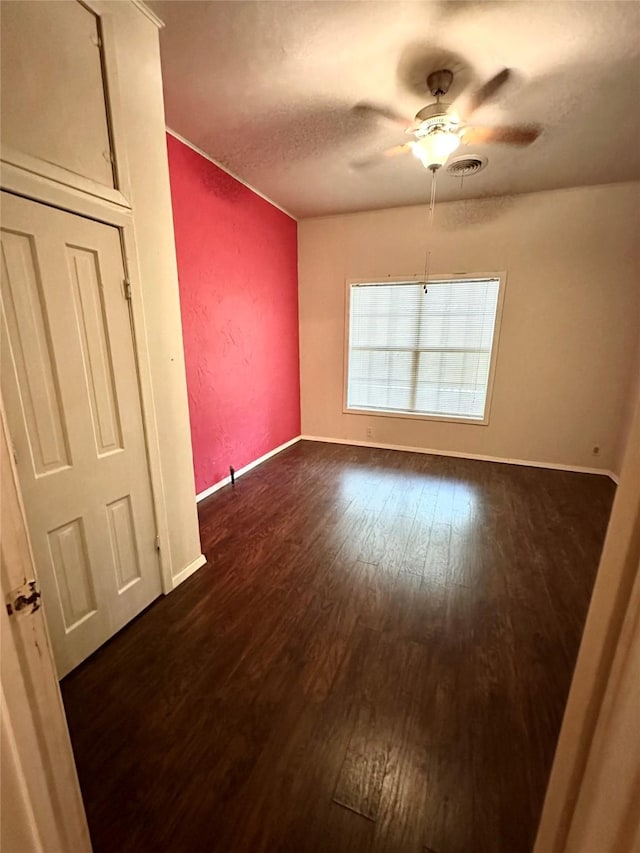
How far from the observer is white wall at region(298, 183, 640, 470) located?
3.41 metres

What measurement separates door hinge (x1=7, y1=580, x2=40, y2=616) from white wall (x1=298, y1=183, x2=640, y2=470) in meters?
4.13

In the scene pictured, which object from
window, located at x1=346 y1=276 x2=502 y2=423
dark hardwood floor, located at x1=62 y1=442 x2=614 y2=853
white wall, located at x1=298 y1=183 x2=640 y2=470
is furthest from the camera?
window, located at x1=346 y1=276 x2=502 y2=423

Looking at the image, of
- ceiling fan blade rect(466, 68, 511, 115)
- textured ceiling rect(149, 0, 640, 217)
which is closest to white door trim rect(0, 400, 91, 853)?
textured ceiling rect(149, 0, 640, 217)

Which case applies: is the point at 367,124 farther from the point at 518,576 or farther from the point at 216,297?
the point at 518,576

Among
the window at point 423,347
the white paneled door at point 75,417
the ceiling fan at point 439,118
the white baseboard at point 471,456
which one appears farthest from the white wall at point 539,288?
the white paneled door at point 75,417

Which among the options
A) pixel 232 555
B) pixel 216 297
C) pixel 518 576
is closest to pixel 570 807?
pixel 518 576

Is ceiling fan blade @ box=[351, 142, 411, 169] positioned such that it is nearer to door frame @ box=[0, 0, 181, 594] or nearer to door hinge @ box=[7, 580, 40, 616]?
door frame @ box=[0, 0, 181, 594]

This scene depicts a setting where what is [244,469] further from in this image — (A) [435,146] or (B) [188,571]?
(A) [435,146]

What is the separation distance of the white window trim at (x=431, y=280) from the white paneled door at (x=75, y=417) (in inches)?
125

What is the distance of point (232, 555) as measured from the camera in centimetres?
242

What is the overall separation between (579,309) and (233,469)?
3.84 metres

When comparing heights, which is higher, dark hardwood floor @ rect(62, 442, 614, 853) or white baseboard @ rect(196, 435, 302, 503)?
white baseboard @ rect(196, 435, 302, 503)

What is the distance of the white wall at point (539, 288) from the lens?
134 inches

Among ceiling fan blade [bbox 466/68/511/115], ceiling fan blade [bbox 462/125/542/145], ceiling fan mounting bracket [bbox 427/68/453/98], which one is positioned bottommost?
ceiling fan mounting bracket [bbox 427/68/453/98]
